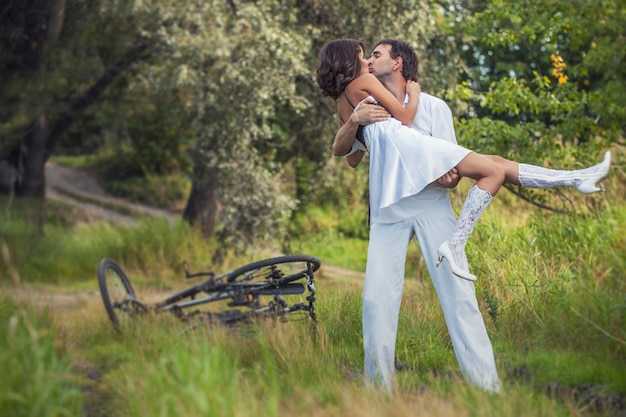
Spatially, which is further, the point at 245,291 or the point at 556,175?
the point at 245,291

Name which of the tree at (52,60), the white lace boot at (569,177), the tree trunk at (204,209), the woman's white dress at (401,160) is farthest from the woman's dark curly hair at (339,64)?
the tree trunk at (204,209)

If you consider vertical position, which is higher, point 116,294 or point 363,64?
point 363,64

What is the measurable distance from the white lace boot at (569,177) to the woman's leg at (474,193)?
121mm

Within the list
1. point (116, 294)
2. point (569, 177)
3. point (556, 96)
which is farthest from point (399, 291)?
point (556, 96)

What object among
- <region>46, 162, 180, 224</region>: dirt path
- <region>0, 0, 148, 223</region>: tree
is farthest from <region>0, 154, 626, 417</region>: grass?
<region>46, 162, 180, 224</region>: dirt path

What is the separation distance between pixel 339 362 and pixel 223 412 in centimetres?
191

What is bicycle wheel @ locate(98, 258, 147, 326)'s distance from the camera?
8203 millimetres

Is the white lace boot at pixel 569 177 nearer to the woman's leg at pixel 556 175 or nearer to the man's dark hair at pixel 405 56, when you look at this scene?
the woman's leg at pixel 556 175

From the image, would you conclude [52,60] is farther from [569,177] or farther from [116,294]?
[569,177]

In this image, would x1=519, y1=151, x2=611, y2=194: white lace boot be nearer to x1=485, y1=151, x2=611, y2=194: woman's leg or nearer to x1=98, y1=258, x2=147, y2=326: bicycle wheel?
x1=485, y1=151, x2=611, y2=194: woman's leg

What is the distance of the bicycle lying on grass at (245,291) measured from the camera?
19.6 feet

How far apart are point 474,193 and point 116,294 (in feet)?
16.8

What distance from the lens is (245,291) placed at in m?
7.23

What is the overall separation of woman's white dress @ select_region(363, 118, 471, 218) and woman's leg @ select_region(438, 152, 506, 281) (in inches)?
2.5
